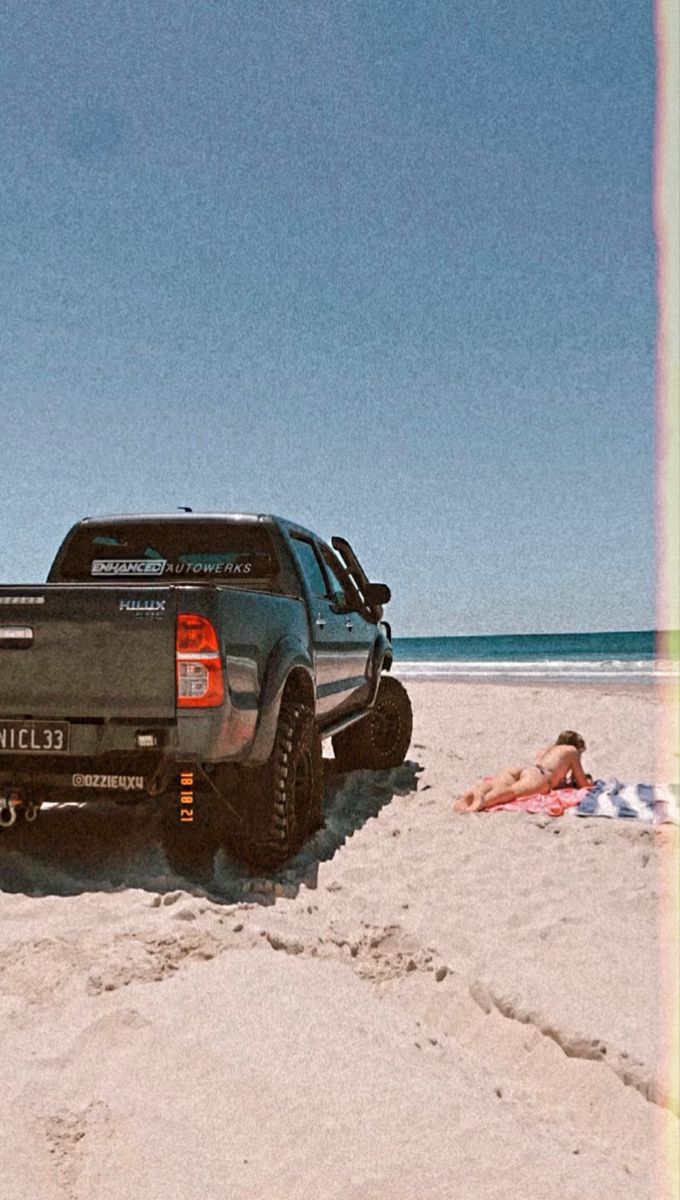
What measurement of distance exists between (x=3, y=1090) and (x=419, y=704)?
43.8 ft

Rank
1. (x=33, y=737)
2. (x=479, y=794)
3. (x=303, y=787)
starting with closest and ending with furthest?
(x=33, y=737), (x=303, y=787), (x=479, y=794)

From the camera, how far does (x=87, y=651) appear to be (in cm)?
445

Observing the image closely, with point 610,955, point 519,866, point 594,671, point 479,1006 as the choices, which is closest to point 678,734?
point 519,866

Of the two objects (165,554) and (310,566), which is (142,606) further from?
(310,566)

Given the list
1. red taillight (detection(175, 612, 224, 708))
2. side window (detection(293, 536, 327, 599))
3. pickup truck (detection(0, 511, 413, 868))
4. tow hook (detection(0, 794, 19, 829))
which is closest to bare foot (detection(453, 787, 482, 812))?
pickup truck (detection(0, 511, 413, 868))

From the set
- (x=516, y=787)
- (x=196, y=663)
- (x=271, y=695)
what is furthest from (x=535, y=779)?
(x=196, y=663)

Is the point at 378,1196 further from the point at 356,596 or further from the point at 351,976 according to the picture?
the point at 356,596

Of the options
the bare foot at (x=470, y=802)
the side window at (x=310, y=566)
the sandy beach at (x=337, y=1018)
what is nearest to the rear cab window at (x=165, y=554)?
the side window at (x=310, y=566)

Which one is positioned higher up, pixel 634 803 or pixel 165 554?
pixel 165 554

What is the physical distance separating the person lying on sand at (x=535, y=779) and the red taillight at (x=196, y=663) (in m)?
2.98

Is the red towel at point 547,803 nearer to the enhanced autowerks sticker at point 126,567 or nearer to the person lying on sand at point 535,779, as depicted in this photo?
the person lying on sand at point 535,779

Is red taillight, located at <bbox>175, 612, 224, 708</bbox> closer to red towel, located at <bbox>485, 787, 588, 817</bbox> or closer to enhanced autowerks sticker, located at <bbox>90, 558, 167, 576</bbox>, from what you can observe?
enhanced autowerks sticker, located at <bbox>90, 558, 167, 576</bbox>

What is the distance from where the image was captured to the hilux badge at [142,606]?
4.36 metres

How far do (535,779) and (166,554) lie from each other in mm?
3137
